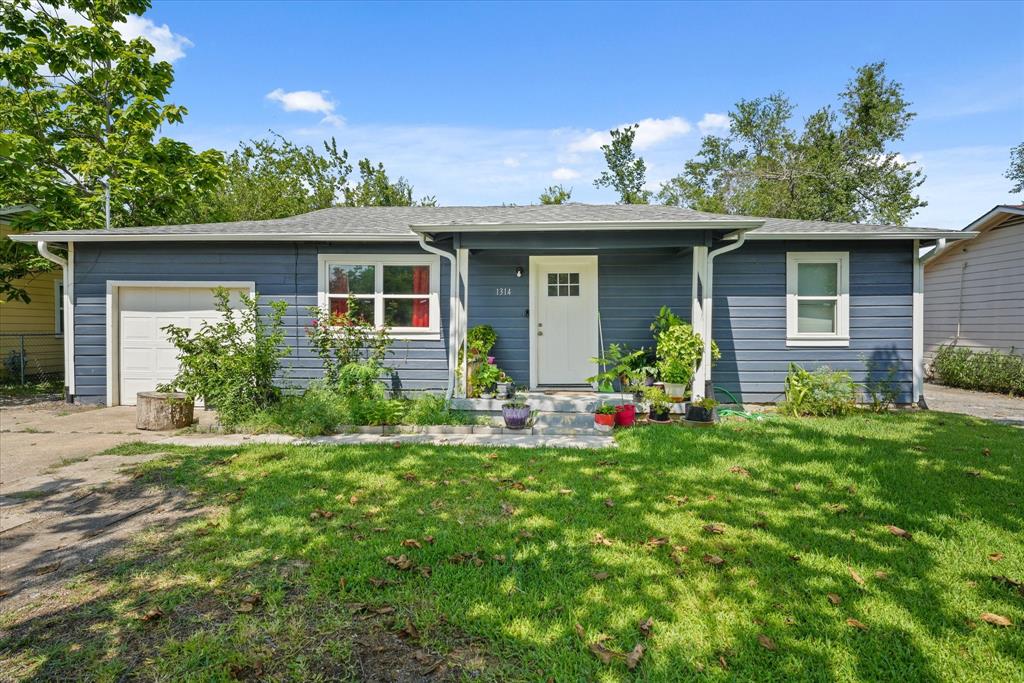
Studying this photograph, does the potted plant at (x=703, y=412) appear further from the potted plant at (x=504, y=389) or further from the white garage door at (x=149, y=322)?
the white garage door at (x=149, y=322)

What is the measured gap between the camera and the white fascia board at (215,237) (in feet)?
26.3

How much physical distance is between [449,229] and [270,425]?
12.0 feet

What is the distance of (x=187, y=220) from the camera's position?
626 inches

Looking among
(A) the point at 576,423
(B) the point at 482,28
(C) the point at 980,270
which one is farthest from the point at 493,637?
(C) the point at 980,270

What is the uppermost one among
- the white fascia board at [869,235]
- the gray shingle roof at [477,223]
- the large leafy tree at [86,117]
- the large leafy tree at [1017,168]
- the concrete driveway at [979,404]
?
the large leafy tree at [1017,168]

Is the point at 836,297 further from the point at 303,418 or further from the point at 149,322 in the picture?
the point at 149,322

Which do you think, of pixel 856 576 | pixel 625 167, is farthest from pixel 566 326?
pixel 625 167

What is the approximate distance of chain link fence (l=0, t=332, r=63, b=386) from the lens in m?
11.5

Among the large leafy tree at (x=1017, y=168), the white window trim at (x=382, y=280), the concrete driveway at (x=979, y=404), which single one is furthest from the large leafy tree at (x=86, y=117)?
the large leafy tree at (x=1017, y=168)

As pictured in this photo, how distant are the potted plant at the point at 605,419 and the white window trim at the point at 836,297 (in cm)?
396

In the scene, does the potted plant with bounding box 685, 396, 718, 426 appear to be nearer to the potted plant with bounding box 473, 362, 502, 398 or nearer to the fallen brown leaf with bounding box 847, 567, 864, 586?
the potted plant with bounding box 473, 362, 502, 398

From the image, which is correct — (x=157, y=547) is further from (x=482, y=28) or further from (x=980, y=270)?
(x=980, y=270)

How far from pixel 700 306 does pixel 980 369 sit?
27.1 ft

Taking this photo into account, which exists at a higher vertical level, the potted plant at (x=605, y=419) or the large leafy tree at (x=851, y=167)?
the large leafy tree at (x=851, y=167)
